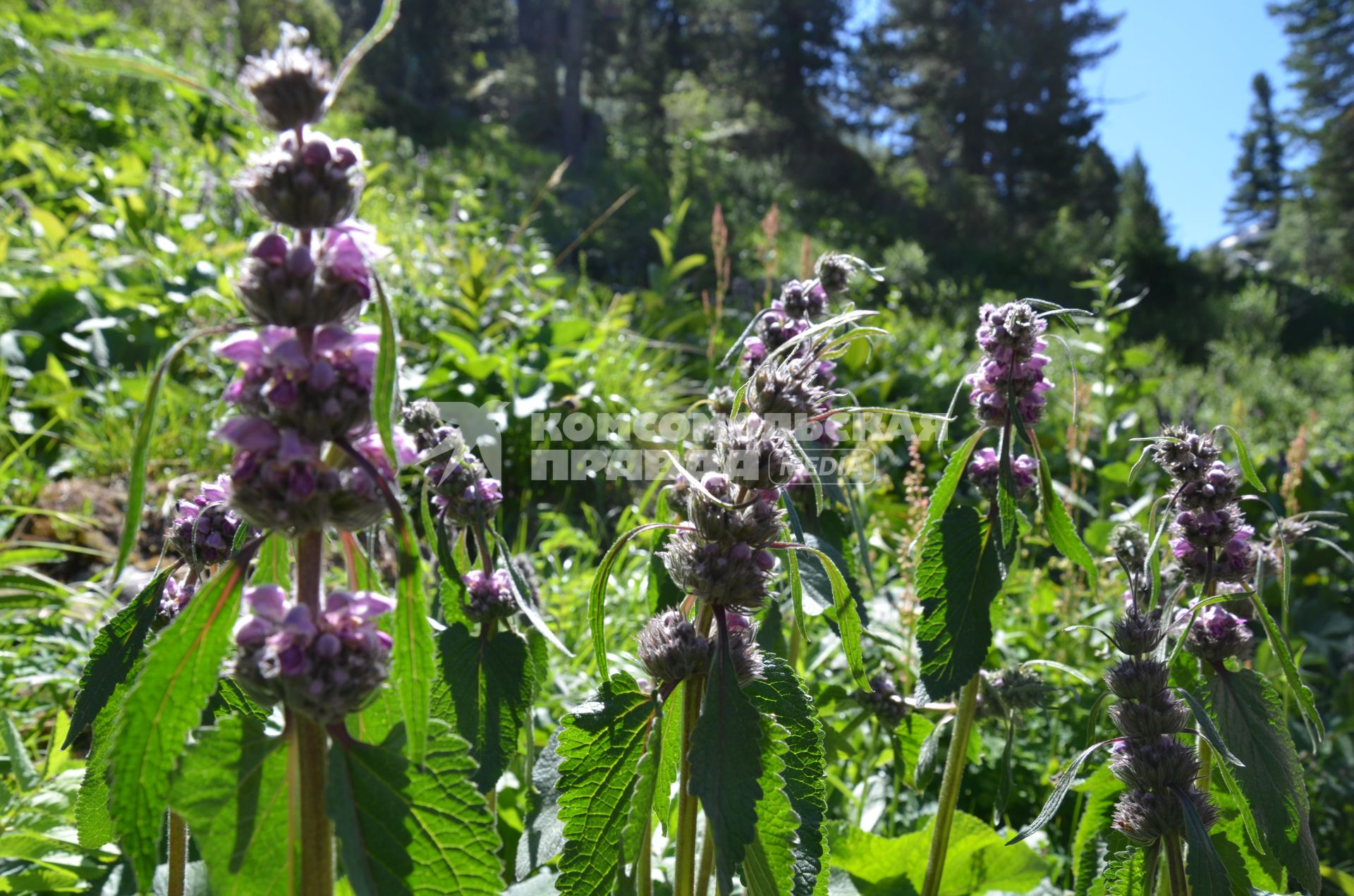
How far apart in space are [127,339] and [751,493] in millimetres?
4440

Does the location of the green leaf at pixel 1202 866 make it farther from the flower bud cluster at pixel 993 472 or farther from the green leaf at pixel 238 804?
the green leaf at pixel 238 804

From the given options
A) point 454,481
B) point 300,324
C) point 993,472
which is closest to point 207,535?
point 454,481

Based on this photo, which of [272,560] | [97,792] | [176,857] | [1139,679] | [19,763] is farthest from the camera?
[19,763]

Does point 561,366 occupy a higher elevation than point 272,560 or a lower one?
higher

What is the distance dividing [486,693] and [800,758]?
0.51 meters

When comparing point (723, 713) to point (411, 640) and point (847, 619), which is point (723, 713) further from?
point (411, 640)

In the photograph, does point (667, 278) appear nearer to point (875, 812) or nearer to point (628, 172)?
point (875, 812)

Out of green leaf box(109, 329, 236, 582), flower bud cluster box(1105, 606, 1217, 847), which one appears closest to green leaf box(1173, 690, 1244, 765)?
flower bud cluster box(1105, 606, 1217, 847)

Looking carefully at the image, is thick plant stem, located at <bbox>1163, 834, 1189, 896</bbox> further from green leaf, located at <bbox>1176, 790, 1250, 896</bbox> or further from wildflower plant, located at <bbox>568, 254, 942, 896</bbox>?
wildflower plant, located at <bbox>568, 254, 942, 896</bbox>

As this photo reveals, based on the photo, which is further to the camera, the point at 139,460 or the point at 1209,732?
the point at 1209,732

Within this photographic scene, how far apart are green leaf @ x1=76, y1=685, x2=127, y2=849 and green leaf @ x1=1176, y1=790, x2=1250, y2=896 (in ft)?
3.91

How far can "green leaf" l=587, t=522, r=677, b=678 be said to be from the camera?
0.96 m

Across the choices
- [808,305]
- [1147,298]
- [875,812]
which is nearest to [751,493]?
[808,305]

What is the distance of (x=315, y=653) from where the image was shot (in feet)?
2.21
